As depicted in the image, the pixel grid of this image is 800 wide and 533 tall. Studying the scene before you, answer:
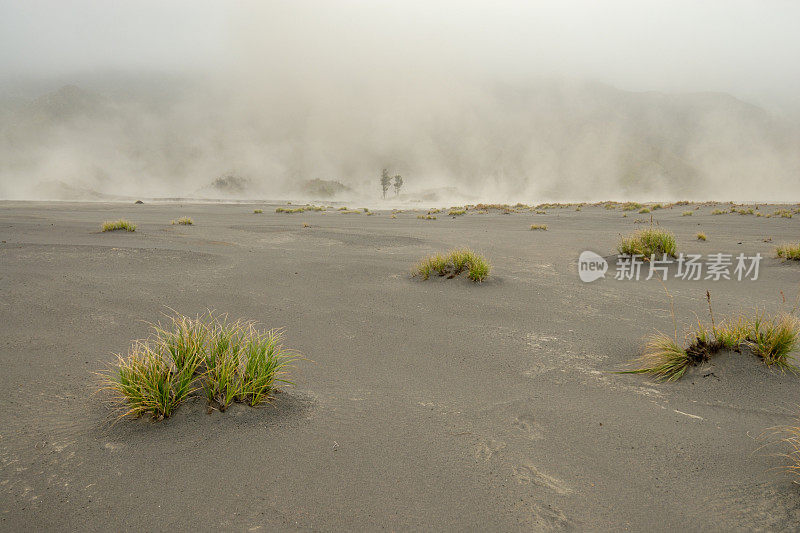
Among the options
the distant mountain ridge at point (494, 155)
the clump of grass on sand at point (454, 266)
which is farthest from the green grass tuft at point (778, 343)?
the distant mountain ridge at point (494, 155)

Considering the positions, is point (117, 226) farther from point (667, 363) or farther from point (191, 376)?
point (667, 363)

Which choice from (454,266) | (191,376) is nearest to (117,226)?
(454,266)

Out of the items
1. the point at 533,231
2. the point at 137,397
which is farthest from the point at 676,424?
the point at 533,231

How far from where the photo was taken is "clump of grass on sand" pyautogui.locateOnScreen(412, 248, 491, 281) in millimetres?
8758

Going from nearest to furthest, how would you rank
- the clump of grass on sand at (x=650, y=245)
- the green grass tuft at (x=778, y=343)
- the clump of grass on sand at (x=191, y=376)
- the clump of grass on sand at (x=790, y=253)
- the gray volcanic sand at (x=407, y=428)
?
the gray volcanic sand at (x=407, y=428), the clump of grass on sand at (x=191, y=376), the green grass tuft at (x=778, y=343), the clump of grass on sand at (x=790, y=253), the clump of grass on sand at (x=650, y=245)

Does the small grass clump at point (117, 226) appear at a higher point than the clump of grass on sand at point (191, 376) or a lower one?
higher

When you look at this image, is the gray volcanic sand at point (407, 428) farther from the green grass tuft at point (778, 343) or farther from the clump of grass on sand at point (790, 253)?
the clump of grass on sand at point (790, 253)

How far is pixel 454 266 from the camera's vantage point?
909 centimetres

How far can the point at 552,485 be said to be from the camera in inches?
106

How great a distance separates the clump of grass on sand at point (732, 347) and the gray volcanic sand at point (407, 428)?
13 cm

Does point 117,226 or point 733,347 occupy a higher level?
point 117,226

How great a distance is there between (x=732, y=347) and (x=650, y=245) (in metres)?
7.34

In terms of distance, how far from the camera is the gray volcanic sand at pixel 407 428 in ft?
8.11

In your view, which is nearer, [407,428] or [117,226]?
[407,428]
